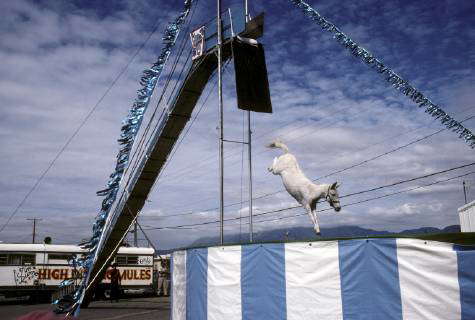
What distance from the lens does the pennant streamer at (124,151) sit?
10000 millimetres

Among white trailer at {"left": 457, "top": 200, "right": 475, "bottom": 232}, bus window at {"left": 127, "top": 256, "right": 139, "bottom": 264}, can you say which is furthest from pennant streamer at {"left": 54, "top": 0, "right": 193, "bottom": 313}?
bus window at {"left": 127, "top": 256, "right": 139, "bottom": 264}

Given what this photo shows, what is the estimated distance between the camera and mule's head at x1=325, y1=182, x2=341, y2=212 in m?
10.2

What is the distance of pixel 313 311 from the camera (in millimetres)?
7238

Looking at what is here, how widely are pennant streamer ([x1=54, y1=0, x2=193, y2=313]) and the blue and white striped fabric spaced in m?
3.03

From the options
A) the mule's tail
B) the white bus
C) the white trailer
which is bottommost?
the white bus

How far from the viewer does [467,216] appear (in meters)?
20.7

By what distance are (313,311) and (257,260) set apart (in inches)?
57.5

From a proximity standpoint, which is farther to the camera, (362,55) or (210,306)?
(362,55)

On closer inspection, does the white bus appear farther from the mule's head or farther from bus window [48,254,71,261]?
the mule's head

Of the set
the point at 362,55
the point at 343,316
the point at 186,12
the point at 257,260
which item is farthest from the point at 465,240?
the point at 186,12

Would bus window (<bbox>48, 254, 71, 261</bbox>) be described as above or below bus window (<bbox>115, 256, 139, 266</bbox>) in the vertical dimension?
above

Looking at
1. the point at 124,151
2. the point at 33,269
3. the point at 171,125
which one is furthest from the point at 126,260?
the point at 124,151

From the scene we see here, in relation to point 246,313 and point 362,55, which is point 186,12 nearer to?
point 362,55

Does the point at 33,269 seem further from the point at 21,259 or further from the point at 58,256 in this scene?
the point at 58,256
